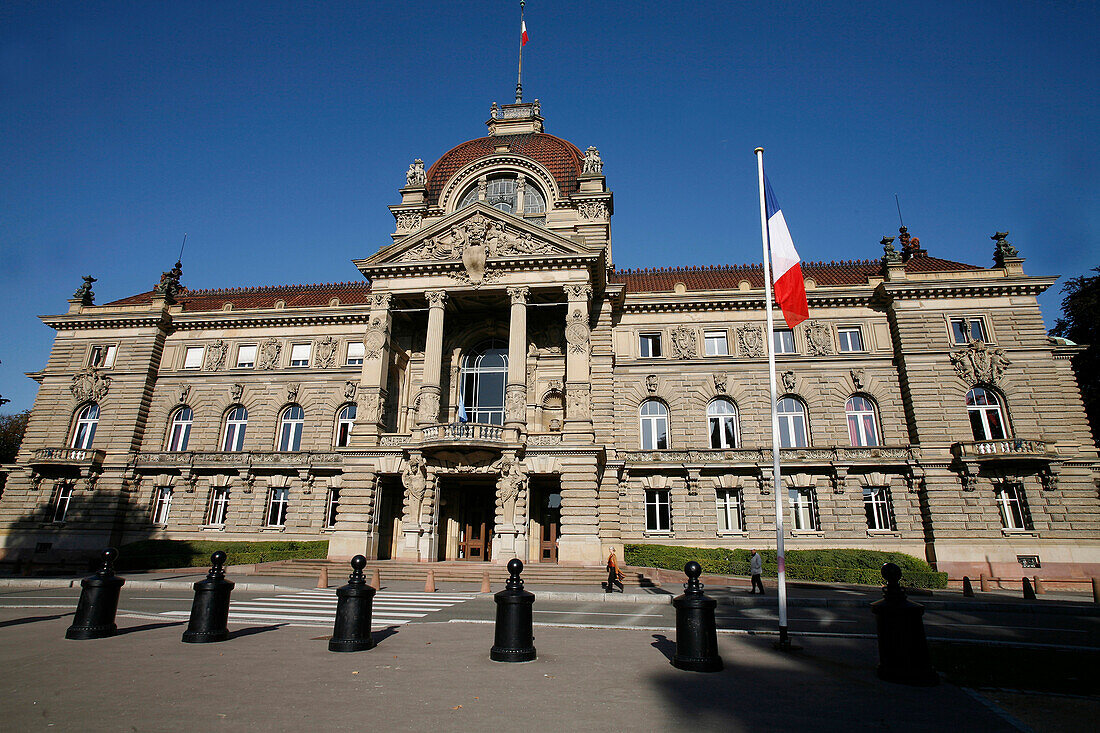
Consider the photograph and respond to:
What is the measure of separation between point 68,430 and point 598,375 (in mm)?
37267

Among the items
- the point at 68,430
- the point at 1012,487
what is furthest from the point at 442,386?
the point at 1012,487

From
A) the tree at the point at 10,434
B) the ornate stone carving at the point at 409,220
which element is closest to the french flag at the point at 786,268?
Answer: the ornate stone carving at the point at 409,220

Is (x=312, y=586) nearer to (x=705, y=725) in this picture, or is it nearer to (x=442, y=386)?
(x=442, y=386)

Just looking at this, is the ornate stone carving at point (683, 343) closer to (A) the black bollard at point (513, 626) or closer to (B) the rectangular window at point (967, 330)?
(B) the rectangular window at point (967, 330)

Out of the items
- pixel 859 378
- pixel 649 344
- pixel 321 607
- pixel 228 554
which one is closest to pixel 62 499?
pixel 228 554

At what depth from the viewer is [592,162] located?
3881 centimetres

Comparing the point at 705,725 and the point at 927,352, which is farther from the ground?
the point at 927,352

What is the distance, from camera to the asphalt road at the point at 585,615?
13109 mm

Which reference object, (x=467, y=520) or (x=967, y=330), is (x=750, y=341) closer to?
(x=967, y=330)

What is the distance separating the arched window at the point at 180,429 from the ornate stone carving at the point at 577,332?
2868 cm

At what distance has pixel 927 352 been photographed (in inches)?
1339

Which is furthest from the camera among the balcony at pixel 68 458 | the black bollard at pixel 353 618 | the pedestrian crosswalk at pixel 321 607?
the balcony at pixel 68 458

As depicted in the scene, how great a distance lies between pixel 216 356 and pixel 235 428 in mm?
5565


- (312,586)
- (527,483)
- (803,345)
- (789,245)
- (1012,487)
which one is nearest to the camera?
(789,245)
